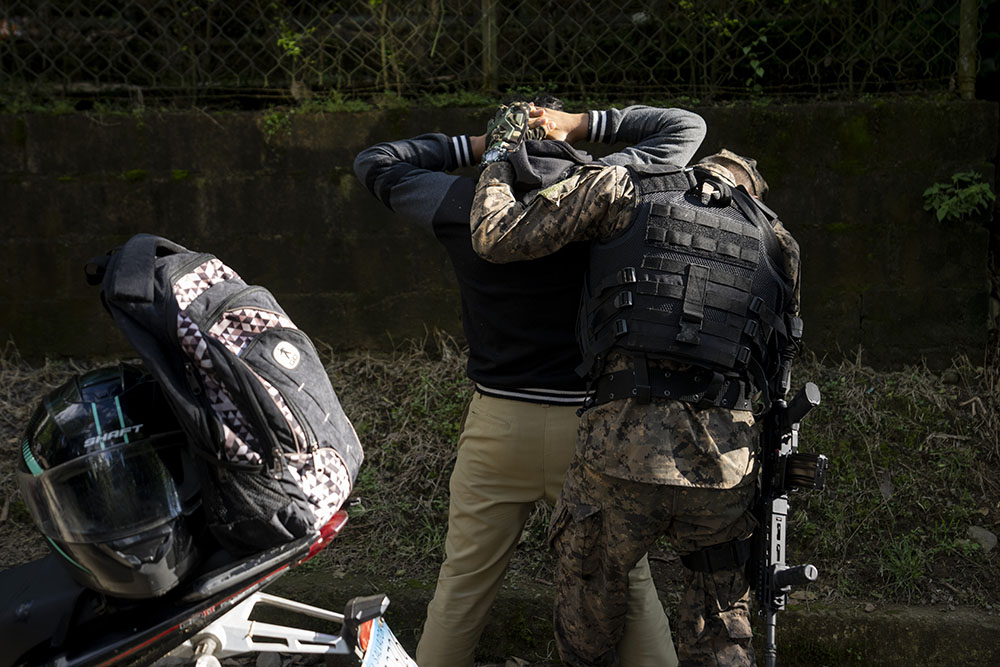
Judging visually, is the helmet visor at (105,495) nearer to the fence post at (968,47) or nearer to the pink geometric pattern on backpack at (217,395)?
the pink geometric pattern on backpack at (217,395)

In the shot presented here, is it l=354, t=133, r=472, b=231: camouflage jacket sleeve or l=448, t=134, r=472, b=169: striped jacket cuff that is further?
l=448, t=134, r=472, b=169: striped jacket cuff

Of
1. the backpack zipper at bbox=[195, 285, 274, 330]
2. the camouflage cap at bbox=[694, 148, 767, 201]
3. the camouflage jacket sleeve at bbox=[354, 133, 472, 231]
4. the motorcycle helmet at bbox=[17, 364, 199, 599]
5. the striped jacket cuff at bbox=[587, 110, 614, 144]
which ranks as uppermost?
the striped jacket cuff at bbox=[587, 110, 614, 144]

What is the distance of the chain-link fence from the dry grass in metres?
1.37

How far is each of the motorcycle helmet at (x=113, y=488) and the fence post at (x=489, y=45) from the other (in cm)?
309

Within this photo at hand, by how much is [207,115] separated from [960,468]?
12.4 ft

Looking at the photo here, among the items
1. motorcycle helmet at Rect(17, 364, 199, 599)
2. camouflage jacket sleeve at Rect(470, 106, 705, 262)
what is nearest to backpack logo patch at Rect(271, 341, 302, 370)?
motorcycle helmet at Rect(17, 364, 199, 599)

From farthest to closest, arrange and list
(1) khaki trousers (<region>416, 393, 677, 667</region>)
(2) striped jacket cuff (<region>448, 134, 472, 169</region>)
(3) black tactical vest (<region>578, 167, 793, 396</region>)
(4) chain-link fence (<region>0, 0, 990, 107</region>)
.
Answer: (4) chain-link fence (<region>0, 0, 990, 107</region>), (2) striped jacket cuff (<region>448, 134, 472, 169</region>), (1) khaki trousers (<region>416, 393, 677, 667</region>), (3) black tactical vest (<region>578, 167, 793, 396</region>)

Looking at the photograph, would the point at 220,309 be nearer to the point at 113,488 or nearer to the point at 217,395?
the point at 217,395

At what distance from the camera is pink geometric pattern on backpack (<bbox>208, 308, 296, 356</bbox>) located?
191 centimetres

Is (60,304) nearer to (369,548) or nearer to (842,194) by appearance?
(369,548)

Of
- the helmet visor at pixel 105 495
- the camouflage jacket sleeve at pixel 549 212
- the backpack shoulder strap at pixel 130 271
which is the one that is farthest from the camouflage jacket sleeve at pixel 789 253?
the helmet visor at pixel 105 495

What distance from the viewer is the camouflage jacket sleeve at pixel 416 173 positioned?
279cm

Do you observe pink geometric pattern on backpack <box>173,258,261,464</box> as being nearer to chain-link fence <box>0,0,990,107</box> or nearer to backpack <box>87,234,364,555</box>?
backpack <box>87,234,364,555</box>

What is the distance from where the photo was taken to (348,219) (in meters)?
4.53
